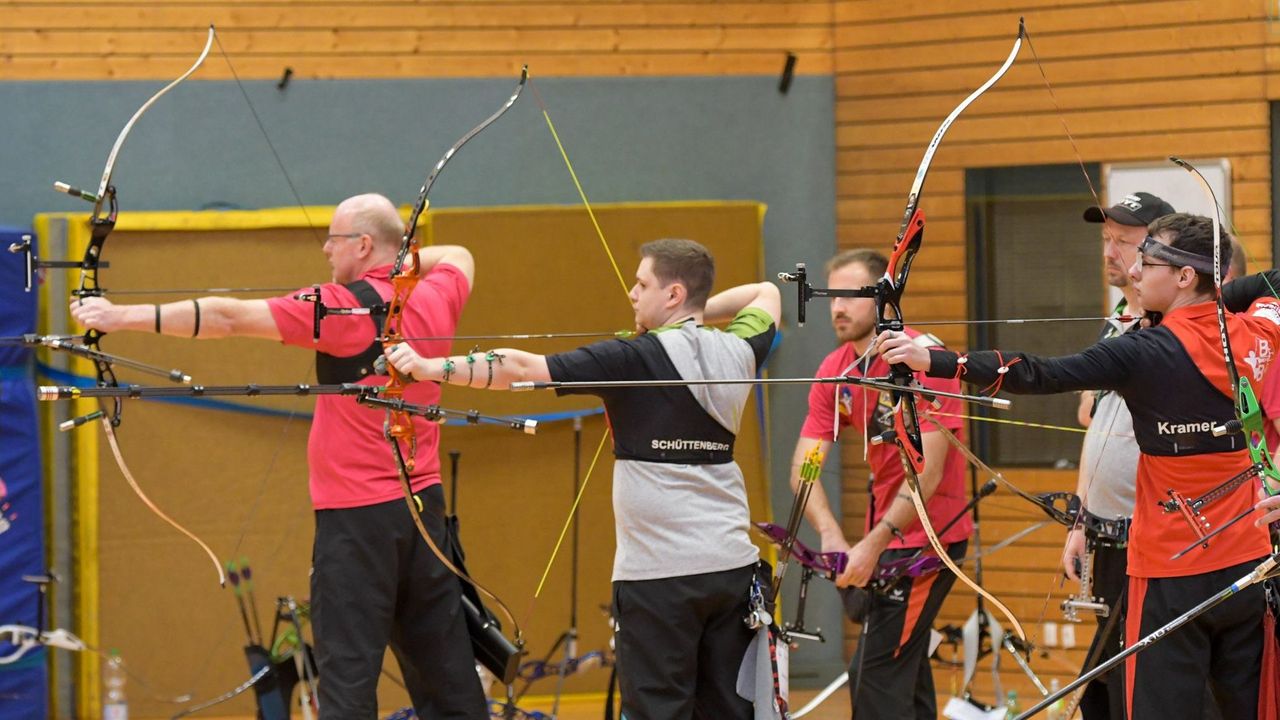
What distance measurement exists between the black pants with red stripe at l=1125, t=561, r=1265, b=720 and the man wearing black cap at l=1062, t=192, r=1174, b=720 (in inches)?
21.7

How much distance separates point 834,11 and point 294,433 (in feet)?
9.09

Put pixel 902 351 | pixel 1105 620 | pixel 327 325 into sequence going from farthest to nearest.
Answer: pixel 1105 620 → pixel 327 325 → pixel 902 351

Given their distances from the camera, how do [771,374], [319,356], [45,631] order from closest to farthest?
1. [319,356]
2. [45,631]
3. [771,374]

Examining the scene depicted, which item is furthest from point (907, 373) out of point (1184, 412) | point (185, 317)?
point (185, 317)

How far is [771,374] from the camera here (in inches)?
222

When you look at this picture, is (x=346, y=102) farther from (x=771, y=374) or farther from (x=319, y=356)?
(x=319, y=356)

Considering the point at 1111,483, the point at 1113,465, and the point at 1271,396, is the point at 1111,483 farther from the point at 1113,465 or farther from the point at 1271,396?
the point at 1271,396

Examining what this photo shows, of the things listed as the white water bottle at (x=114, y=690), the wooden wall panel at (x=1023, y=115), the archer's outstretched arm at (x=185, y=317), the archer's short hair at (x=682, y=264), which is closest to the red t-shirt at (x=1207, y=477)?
the archer's short hair at (x=682, y=264)

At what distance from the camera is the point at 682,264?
3.18 metres

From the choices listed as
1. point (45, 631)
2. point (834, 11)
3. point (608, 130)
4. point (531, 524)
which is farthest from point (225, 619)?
point (834, 11)

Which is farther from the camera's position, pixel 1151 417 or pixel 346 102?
pixel 346 102

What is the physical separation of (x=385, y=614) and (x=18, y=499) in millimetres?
2334

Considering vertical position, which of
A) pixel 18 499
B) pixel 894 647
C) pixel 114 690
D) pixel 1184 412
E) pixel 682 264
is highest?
pixel 682 264

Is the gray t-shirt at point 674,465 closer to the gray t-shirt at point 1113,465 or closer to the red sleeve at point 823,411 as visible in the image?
the red sleeve at point 823,411
